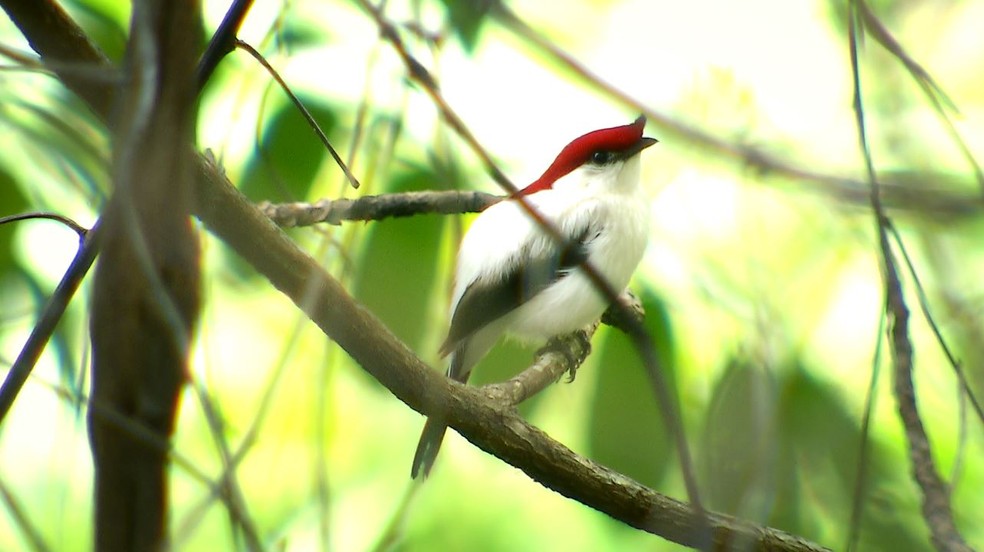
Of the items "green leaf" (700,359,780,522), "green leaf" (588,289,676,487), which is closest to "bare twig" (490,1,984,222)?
"green leaf" (700,359,780,522)

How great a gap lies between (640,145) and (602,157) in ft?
0.59

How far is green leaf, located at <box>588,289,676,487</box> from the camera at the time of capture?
2.28 m

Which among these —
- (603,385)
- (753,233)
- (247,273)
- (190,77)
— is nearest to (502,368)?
(603,385)

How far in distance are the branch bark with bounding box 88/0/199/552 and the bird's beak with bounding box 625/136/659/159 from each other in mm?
3145

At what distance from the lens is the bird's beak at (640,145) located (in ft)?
13.1

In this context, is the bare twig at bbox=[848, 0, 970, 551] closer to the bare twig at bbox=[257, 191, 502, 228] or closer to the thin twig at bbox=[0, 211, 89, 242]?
the thin twig at bbox=[0, 211, 89, 242]

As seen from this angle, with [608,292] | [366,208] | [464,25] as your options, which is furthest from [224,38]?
[366,208]

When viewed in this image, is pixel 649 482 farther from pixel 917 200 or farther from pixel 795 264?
pixel 917 200

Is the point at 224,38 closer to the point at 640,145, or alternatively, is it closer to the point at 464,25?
the point at 464,25

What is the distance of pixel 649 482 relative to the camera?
2.34 meters

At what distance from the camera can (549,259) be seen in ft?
12.5

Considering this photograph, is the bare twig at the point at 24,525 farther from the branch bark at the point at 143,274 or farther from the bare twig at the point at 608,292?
the bare twig at the point at 608,292

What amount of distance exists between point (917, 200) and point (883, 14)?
1.92 meters

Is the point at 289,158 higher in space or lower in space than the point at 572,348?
lower
